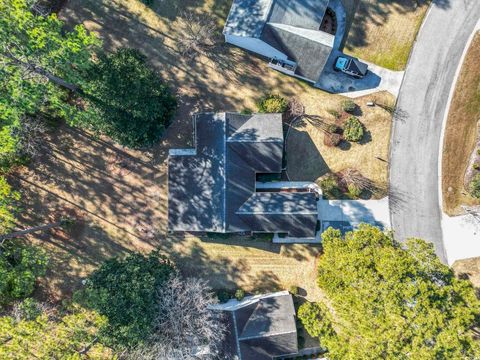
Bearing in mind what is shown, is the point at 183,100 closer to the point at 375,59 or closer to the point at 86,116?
the point at 86,116

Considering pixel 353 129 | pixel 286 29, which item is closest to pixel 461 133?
pixel 353 129

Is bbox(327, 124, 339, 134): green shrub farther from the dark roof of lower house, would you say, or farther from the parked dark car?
the dark roof of lower house

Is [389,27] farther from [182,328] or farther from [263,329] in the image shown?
[182,328]

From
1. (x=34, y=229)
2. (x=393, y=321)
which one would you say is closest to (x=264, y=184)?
(x=393, y=321)

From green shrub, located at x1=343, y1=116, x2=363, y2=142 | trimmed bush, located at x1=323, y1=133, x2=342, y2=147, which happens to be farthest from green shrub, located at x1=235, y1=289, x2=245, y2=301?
green shrub, located at x1=343, y1=116, x2=363, y2=142

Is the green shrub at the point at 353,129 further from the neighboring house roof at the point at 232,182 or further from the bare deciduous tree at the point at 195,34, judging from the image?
the bare deciduous tree at the point at 195,34
